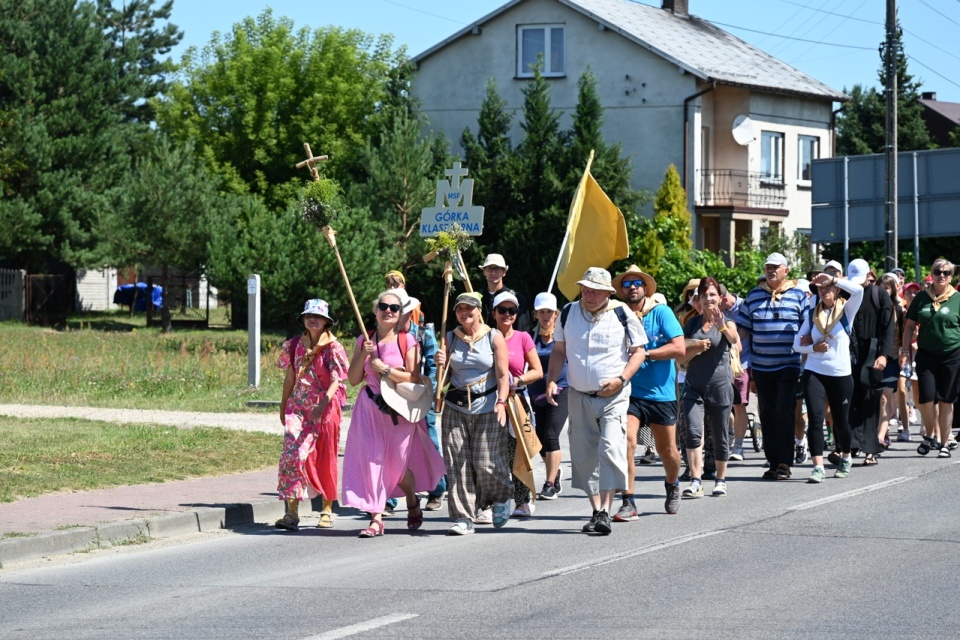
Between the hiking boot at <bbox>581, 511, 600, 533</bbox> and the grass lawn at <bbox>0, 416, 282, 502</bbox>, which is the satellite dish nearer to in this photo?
the grass lawn at <bbox>0, 416, 282, 502</bbox>

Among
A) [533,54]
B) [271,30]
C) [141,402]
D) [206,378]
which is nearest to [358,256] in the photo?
[206,378]

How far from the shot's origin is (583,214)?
14.8 metres

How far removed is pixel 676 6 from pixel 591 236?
40103 mm

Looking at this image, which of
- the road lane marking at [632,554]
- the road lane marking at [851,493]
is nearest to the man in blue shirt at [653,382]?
the road lane marking at [632,554]

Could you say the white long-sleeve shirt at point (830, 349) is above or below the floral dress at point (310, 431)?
above

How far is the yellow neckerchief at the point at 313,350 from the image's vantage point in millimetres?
11273

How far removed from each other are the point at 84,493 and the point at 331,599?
16.1 ft

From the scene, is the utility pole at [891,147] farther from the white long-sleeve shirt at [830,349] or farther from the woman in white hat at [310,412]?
the woman in white hat at [310,412]

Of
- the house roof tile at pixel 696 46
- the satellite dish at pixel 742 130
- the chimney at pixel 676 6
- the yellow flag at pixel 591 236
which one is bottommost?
the yellow flag at pixel 591 236

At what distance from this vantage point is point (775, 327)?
13.5 m

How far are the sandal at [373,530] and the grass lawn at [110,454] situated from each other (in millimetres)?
3073

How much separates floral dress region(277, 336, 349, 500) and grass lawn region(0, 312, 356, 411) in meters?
8.87

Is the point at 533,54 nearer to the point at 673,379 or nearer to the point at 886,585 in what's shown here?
the point at 673,379

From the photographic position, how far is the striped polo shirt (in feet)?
44.2
